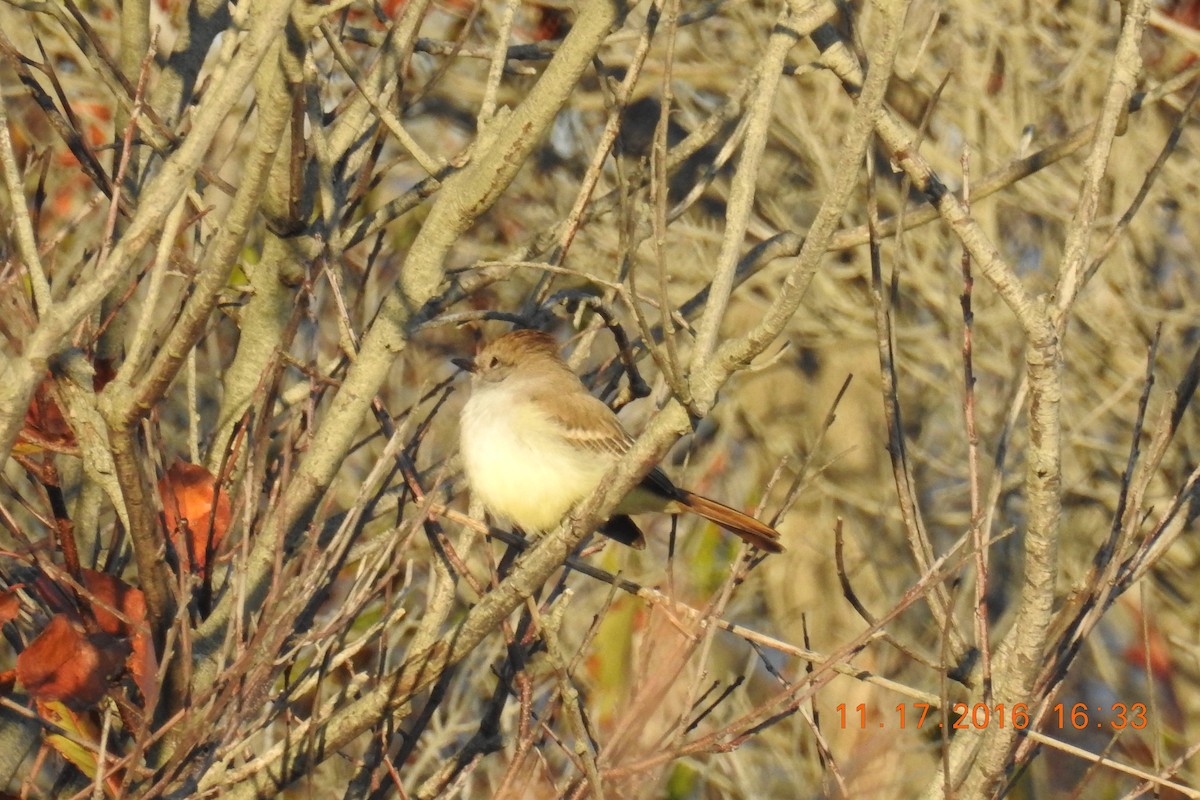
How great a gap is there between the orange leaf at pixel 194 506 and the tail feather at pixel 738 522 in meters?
1.48

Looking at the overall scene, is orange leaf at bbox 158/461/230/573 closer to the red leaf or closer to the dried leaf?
the red leaf

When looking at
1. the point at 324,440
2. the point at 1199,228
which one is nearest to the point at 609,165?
the point at 1199,228

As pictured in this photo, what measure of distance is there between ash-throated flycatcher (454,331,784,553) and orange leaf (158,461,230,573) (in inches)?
53.6

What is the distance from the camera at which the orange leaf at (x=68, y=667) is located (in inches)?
133

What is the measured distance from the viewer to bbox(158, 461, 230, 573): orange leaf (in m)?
3.71

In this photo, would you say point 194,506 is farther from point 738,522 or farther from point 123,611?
point 738,522

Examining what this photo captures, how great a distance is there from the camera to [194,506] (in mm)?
3781

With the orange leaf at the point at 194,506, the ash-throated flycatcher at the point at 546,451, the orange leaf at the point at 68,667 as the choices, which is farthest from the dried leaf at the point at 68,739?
the ash-throated flycatcher at the point at 546,451

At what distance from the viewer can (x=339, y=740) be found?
3.90 m

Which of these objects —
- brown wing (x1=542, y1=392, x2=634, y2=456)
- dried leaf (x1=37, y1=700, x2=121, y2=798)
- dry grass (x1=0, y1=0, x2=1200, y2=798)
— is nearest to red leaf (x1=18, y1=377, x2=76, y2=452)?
dry grass (x1=0, y1=0, x2=1200, y2=798)

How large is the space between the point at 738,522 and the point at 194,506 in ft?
6.53

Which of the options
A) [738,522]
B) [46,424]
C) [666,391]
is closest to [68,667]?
[46,424]

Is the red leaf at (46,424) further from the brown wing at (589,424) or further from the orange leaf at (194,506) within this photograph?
the brown wing at (589,424)

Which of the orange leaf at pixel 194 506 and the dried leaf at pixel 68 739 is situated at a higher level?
the orange leaf at pixel 194 506
